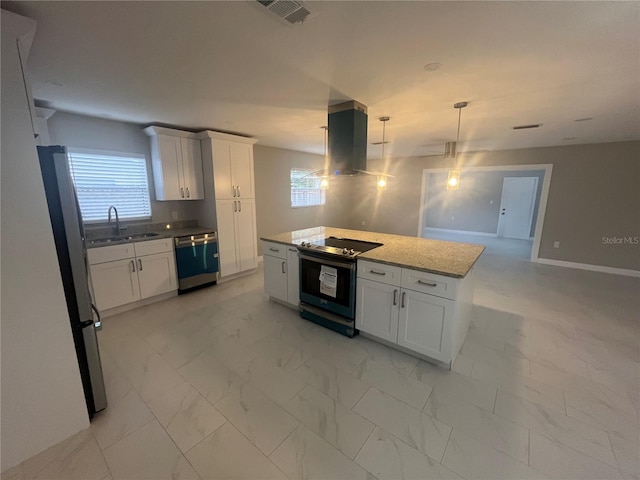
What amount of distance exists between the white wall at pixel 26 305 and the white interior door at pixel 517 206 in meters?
10.1

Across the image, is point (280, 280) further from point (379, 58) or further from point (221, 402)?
point (379, 58)

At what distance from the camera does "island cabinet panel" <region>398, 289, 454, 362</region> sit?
7.02 feet

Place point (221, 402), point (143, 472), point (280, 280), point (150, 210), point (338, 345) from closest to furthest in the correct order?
point (143, 472) < point (221, 402) < point (338, 345) < point (280, 280) < point (150, 210)

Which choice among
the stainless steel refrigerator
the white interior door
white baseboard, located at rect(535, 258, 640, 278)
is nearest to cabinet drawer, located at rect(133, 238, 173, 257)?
the stainless steel refrigerator

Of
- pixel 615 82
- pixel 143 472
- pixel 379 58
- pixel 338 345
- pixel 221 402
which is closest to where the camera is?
pixel 143 472

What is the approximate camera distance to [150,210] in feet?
12.5

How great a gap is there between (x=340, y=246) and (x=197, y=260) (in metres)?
2.21

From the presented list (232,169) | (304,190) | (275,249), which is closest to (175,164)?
(232,169)

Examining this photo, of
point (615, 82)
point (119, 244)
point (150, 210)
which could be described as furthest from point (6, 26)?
point (615, 82)

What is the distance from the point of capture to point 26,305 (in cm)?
142

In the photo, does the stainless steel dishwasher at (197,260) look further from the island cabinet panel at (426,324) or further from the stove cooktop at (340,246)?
the island cabinet panel at (426,324)

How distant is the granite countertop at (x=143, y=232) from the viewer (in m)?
3.07

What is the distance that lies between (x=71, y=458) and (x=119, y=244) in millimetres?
2195

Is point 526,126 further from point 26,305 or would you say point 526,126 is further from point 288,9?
point 26,305
